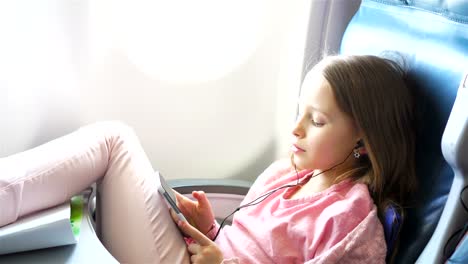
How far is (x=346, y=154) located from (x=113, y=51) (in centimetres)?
75

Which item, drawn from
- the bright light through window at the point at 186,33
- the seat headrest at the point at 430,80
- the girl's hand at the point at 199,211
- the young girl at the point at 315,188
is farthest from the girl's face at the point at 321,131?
the bright light through window at the point at 186,33

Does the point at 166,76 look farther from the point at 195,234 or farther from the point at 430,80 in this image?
the point at 430,80

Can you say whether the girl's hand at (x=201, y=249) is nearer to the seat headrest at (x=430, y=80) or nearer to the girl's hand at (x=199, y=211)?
the girl's hand at (x=199, y=211)

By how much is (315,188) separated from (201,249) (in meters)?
0.29

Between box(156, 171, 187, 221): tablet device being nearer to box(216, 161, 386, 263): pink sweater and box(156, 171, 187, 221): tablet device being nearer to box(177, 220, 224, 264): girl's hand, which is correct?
box(177, 220, 224, 264): girl's hand

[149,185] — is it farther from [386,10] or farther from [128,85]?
[386,10]

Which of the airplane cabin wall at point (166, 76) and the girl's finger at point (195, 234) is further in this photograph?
the airplane cabin wall at point (166, 76)

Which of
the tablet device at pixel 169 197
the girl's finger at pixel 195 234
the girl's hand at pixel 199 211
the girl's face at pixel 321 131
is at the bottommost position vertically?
the girl's hand at pixel 199 211

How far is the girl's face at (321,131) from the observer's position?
1.07 m

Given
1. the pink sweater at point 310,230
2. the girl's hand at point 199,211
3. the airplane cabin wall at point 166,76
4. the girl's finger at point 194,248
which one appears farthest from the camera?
the airplane cabin wall at point 166,76

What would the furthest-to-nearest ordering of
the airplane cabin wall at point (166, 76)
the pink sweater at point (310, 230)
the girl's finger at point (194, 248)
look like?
the airplane cabin wall at point (166, 76)
the girl's finger at point (194, 248)
the pink sweater at point (310, 230)

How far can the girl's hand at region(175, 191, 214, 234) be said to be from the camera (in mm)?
1229

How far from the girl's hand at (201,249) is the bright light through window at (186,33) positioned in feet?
1.96

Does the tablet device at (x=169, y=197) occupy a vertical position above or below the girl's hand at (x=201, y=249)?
above
